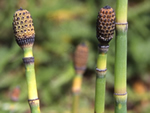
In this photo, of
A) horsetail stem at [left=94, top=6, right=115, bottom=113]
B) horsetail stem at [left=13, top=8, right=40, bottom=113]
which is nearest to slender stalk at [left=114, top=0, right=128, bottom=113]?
horsetail stem at [left=94, top=6, right=115, bottom=113]

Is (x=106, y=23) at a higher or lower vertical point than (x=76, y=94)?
higher

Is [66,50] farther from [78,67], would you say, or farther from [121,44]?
[121,44]

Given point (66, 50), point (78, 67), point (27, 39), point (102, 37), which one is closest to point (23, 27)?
point (27, 39)

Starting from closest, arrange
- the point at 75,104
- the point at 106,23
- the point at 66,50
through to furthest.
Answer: the point at 106,23 → the point at 75,104 → the point at 66,50

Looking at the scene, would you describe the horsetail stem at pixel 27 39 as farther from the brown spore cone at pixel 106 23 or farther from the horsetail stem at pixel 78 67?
the horsetail stem at pixel 78 67

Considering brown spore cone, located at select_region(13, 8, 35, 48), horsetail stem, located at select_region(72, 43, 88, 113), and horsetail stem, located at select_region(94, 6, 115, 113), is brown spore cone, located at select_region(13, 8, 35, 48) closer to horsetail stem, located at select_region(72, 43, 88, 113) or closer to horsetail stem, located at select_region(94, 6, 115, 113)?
horsetail stem, located at select_region(94, 6, 115, 113)

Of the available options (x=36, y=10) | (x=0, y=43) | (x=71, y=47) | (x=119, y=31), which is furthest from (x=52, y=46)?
(x=119, y=31)
